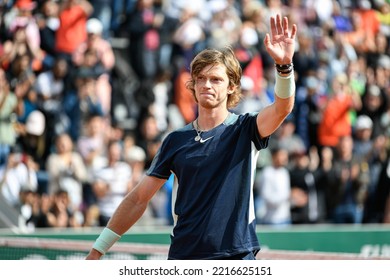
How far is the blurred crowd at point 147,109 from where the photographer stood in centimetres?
1485

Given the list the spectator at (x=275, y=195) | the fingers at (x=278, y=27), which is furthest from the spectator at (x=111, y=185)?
the fingers at (x=278, y=27)

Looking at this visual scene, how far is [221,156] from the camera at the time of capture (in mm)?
6086

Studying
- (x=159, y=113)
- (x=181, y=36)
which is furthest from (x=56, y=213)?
(x=181, y=36)

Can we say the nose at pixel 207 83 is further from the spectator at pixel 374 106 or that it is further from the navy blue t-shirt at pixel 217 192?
the spectator at pixel 374 106

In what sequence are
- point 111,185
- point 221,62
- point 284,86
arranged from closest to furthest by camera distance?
1. point 284,86
2. point 221,62
3. point 111,185

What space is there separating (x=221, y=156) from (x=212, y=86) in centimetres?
40

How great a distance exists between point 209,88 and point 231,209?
69 centimetres

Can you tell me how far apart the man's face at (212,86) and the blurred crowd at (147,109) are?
8.38 meters

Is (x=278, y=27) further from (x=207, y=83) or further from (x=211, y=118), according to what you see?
(x=211, y=118)

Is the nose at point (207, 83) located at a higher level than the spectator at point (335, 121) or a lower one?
lower

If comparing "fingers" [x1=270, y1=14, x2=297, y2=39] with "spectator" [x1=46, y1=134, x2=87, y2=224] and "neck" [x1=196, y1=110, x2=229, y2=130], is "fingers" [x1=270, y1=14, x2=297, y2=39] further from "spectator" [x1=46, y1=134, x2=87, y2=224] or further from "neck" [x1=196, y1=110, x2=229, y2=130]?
"spectator" [x1=46, y1=134, x2=87, y2=224]

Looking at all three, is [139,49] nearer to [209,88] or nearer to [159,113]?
[159,113]

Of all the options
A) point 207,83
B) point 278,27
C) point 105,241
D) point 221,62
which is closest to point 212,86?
point 207,83

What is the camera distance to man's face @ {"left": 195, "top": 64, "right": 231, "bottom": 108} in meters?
6.12
